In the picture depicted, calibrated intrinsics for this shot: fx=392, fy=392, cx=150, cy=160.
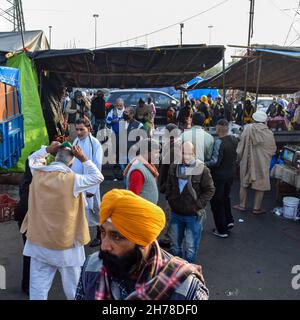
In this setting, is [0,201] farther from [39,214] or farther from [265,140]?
[265,140]

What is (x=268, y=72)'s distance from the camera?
→ 1071 cm

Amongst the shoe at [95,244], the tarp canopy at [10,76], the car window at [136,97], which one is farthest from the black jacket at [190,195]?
the car window at [136,97]

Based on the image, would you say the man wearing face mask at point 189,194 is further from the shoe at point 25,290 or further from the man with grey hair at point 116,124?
the man with grey hair at point 116,124

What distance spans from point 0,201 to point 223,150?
3.85 meters

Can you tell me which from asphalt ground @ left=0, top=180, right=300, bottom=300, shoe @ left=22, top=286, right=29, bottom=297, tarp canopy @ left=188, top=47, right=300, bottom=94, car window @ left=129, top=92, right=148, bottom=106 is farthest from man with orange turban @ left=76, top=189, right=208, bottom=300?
car window @ left=129, top=92, right=148, bottom=106

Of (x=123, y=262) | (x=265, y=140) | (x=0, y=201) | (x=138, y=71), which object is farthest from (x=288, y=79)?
(x=123, y=262)

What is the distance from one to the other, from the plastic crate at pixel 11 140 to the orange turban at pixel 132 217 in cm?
635

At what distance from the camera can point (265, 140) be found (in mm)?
6734

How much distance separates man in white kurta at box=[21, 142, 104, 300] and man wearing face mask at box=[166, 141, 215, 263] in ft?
3.47

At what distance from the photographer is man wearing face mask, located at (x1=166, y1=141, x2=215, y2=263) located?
4.20 metres

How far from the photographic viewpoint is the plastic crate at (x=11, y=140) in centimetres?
765

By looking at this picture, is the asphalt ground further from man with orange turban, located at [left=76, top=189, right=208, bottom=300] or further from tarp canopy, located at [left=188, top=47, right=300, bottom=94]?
tarp canopy, located at [left=188, top=47, right=300, bottom=94]

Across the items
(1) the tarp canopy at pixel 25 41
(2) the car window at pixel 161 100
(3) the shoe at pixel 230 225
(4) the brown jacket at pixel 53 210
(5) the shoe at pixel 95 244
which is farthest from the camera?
(2) the car window at pixel 161 100

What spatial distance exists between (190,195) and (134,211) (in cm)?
241
